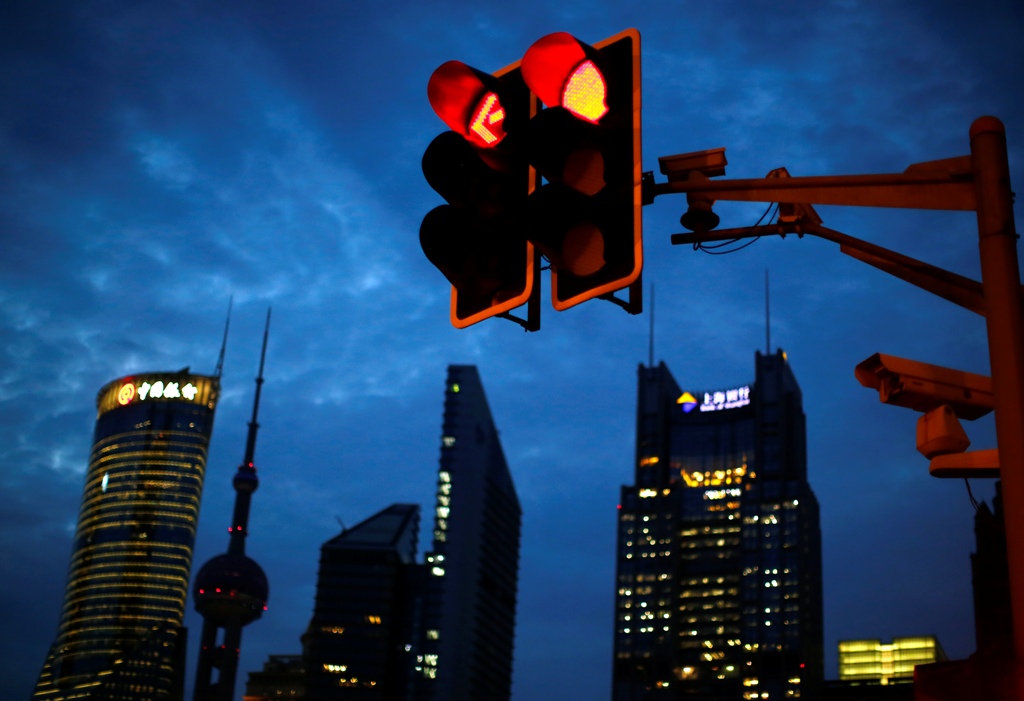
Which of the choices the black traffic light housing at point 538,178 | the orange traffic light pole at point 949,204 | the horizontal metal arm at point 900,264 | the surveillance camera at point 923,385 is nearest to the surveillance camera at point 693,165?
the orange traffic light pole at point 949,204

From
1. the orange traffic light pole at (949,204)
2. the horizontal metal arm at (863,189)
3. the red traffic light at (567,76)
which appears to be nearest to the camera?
the red traffic light at (567,76)

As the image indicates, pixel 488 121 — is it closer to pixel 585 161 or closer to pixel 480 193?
pixel 480 193

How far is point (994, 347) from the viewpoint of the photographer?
18.2ft

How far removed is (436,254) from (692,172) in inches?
54.7

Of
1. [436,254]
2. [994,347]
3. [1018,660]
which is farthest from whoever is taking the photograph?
[436,254]

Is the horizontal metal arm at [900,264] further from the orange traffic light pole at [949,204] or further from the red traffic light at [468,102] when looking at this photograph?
the red traffic light at [468,102]

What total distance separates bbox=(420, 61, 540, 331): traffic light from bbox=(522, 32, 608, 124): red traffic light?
41cm

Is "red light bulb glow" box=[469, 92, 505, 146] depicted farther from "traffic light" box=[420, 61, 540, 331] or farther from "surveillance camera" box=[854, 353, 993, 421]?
"surveillance camera" box=[854, 353, 993, 421]

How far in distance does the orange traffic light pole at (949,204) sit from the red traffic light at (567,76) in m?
0.51

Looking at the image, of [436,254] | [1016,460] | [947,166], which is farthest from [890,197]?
[436,254]

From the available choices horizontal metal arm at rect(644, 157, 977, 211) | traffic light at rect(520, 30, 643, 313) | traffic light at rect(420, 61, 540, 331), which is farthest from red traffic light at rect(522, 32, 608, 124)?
horizontal metal arm at rect(644, 157, 977, 211)

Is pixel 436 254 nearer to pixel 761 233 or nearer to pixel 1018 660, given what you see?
pixel 761 233

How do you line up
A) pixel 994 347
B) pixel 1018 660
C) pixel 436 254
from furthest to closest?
pixel 436 254 < pixel 994 347 < pixel 1018 660

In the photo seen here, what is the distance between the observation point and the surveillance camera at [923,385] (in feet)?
19.5
